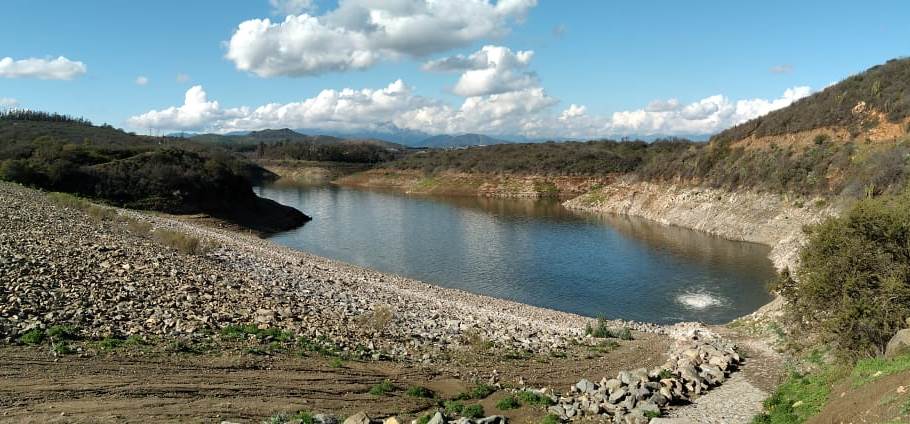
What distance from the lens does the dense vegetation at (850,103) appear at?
5319cm

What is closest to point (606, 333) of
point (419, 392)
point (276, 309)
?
point (419, 392)

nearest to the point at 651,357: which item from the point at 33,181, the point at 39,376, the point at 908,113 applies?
the point at 39,376

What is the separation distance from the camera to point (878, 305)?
1360cm

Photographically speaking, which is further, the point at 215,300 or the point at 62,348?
the point at 215,300

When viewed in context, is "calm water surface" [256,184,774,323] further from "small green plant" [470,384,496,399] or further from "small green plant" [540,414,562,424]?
"small green plant" [540,414,562,424]

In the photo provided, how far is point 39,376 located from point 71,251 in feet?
38.8

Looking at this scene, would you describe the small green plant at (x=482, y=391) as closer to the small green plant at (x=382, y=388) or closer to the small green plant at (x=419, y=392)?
the small green plant at (x=419, y=392)

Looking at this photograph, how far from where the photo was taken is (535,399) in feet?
Result: 43.4

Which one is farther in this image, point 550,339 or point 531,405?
point 550,339

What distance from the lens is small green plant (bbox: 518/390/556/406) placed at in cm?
1308

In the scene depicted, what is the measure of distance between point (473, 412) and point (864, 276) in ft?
33.0

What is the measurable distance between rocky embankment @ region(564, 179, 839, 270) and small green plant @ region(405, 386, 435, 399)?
97.0 feet

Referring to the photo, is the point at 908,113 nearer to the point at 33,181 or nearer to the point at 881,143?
the point at 881,143

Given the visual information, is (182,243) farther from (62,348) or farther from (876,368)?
(876,368)
